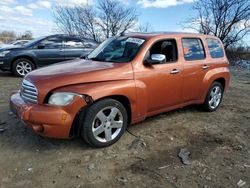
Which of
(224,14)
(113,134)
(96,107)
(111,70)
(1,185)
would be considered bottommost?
(1,185)

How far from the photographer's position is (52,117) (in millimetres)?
3775

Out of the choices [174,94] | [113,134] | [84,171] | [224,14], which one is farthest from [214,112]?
[224,14]

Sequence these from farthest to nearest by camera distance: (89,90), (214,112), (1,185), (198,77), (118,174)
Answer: (214,112)
(198,77)
(89,90)
(118,174)
(1,185)

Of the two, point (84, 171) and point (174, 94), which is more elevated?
point (174, 94)

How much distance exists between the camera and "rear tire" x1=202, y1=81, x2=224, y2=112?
6.02 m

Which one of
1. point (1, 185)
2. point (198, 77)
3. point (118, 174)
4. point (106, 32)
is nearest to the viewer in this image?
point (1, 185)

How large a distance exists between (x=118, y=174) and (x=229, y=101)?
179 inches

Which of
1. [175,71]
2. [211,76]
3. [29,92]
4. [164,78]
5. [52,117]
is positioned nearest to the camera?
[52,117]

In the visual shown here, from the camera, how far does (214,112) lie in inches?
244

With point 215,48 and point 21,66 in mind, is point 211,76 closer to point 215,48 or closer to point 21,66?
point 215,48

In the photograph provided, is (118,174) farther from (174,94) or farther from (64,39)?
(64,39)

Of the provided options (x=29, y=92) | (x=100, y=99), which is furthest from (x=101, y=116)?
(x=29, y=92)

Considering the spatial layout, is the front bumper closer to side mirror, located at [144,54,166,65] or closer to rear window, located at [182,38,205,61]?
side mirror, located at [144,54,166,65]

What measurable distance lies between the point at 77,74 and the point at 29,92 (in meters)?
0.72
